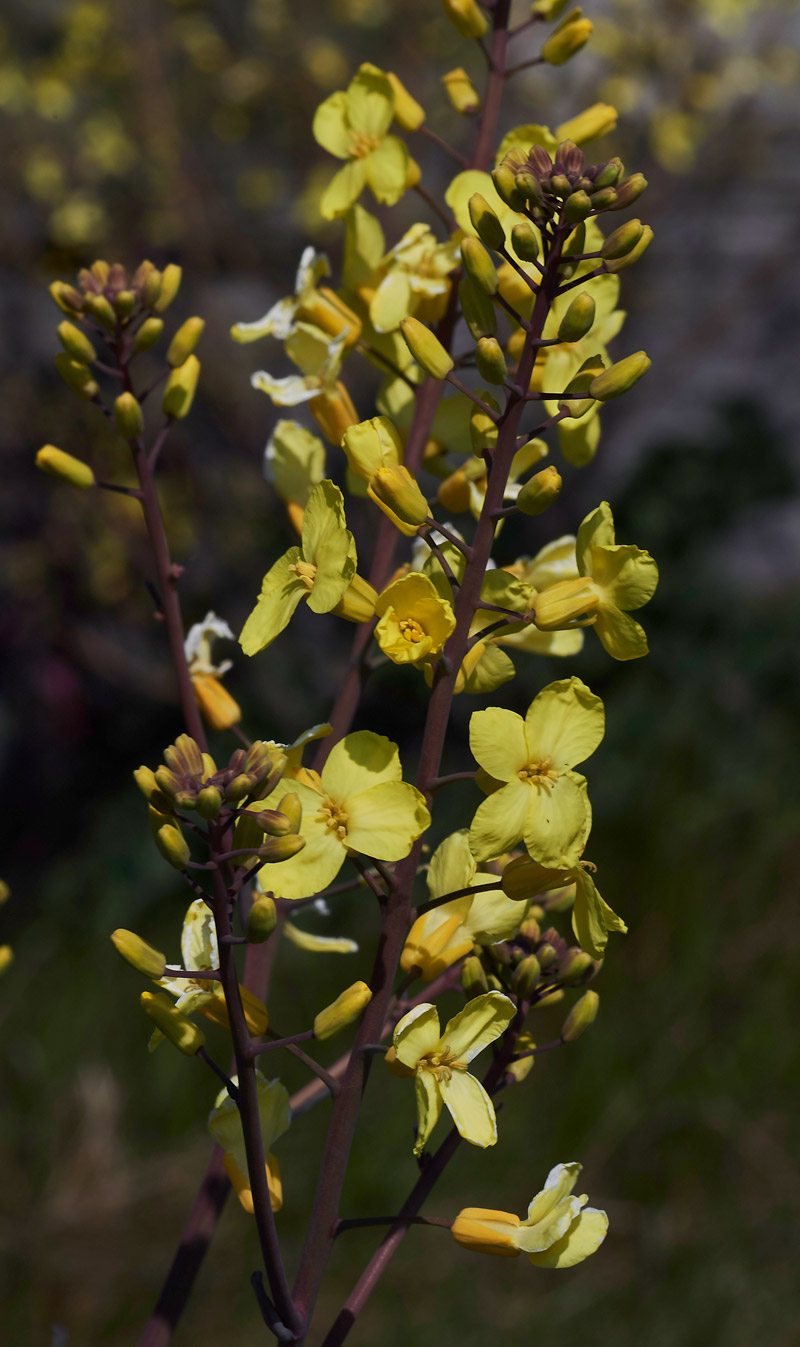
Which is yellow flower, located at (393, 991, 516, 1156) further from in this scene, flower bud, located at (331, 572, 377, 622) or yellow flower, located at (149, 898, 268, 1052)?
flower bud, located at (331, 572, 377, 622)

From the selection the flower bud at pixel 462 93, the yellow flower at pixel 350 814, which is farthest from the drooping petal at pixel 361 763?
the flower bud at pixel 462 93

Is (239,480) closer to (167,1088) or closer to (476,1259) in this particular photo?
(167,1088)

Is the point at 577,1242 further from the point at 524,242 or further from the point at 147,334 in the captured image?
the point at 147,334

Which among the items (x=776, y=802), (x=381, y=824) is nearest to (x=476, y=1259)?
(x=776, y=802)

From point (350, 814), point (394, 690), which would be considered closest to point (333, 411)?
point (350, 814)

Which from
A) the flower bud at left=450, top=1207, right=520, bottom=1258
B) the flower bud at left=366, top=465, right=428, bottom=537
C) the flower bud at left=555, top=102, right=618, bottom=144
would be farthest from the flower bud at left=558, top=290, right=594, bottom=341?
the flower bud at left=450, top=1207, right=520, bottom=1258

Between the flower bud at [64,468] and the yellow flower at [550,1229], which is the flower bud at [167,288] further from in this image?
the yellow flower at [550,1229]
